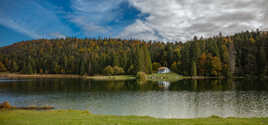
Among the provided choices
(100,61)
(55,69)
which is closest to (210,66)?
(100,61)

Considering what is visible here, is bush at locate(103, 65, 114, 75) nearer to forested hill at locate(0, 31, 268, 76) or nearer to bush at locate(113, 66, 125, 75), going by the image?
forested hill at locate(0, 31, 268, 76)

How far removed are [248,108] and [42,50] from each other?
202 meters

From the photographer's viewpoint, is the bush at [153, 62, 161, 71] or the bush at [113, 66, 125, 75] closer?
the bush at [113, 66, 125, 75]

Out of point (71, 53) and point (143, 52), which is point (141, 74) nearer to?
point (143, 52)

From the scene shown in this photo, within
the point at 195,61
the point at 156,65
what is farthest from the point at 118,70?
the point at 195,61

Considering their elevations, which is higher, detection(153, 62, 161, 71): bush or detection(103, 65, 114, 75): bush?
detection(153, 62, 161, 71): bush

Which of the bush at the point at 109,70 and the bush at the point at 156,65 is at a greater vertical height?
the bush at the point at 156,65

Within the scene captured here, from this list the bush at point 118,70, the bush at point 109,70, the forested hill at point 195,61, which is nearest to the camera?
the forested hill at point 195,61

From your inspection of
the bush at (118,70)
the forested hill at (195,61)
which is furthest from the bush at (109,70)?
the bush at (118,70)

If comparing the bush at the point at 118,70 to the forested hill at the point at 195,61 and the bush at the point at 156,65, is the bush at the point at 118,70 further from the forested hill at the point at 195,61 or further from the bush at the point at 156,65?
the bush at the point at 156,65

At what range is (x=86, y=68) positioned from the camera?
13250 cm

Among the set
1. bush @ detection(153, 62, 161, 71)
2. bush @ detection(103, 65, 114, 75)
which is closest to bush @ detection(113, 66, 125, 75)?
bush @ detection(103, 65, 114, 75)

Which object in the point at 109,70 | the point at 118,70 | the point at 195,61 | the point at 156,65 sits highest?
the point at 195,61

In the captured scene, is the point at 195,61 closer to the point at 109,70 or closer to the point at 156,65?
the point at 156,65
